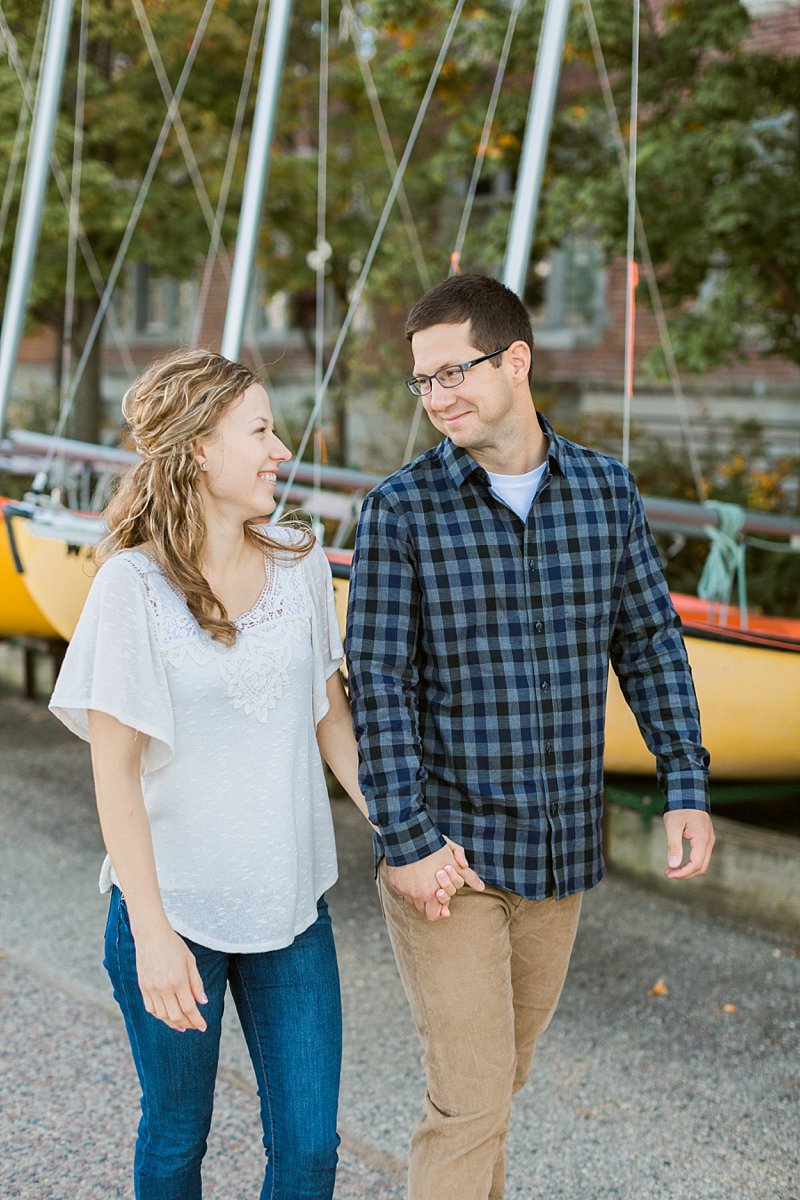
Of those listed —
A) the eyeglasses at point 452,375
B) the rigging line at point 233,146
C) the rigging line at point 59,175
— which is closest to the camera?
the eyeglasses at point 452,375

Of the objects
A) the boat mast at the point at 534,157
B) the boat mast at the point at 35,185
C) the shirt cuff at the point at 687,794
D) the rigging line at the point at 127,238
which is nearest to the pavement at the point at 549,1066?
the shirt cuff at the point at 687,794

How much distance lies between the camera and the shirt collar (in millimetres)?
2564

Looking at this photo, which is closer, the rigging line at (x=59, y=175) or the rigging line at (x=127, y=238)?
the rigging line at (x=127, y=238)

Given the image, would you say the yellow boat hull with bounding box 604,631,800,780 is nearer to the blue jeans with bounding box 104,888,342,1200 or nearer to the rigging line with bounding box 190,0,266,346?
the blue jeans with bounding box 104,888,342,1200

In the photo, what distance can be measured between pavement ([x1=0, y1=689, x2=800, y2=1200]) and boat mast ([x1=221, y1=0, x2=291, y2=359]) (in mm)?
3149

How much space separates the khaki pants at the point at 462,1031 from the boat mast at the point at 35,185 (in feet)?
23.8

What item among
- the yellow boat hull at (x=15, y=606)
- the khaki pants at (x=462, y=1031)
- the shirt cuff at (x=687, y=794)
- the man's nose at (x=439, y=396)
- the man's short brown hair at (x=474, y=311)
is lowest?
the yellow boat hull at (x=15, y=606)

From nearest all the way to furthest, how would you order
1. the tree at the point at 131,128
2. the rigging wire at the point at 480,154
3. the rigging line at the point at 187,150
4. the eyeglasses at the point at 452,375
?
the eyeglasses at the point at 452,375 → the rigging wire at the point at 480,154 → the rigging line at the point at 187,150 → the tree at the point at 131,128

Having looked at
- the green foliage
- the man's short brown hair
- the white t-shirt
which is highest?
the man's short brown hair

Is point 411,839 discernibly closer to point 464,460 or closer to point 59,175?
point 464,460

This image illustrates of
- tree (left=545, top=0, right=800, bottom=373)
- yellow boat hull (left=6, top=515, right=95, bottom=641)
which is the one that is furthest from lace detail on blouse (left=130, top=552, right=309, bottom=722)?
tree (left=545, top=0, right=800, bottom=373)

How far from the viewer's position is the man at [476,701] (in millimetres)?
2459

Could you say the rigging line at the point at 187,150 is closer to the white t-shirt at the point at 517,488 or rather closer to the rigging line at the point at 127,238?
the rigging line at the point at 127,238

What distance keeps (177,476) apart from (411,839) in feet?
2.45
